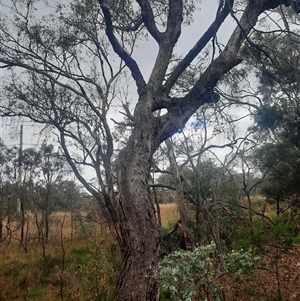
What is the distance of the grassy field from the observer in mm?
4801

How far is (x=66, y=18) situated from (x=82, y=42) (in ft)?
2.05

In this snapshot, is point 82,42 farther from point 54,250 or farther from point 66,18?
point 54,250

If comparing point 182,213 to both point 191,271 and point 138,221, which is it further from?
point 191,271

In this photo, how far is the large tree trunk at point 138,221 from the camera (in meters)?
2.91

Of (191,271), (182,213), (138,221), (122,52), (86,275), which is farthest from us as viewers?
(182,213)

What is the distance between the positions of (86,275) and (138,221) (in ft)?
9.28

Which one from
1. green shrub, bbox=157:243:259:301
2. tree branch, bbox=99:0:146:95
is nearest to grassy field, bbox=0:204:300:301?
green shrub, bbox=157:243:259:301

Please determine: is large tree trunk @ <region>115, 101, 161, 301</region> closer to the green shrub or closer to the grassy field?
the green shrub

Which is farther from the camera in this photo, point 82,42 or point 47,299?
point 82,42

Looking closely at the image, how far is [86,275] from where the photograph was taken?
17.8ft

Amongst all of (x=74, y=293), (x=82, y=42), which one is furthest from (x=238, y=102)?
(x=74, y=293)

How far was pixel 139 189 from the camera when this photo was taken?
3348 millimetres

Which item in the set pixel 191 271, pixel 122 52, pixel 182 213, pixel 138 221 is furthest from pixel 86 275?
pixel 122 52

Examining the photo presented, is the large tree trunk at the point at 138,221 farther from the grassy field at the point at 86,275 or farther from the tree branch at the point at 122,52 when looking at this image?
the grassy field at the point at 86,275
